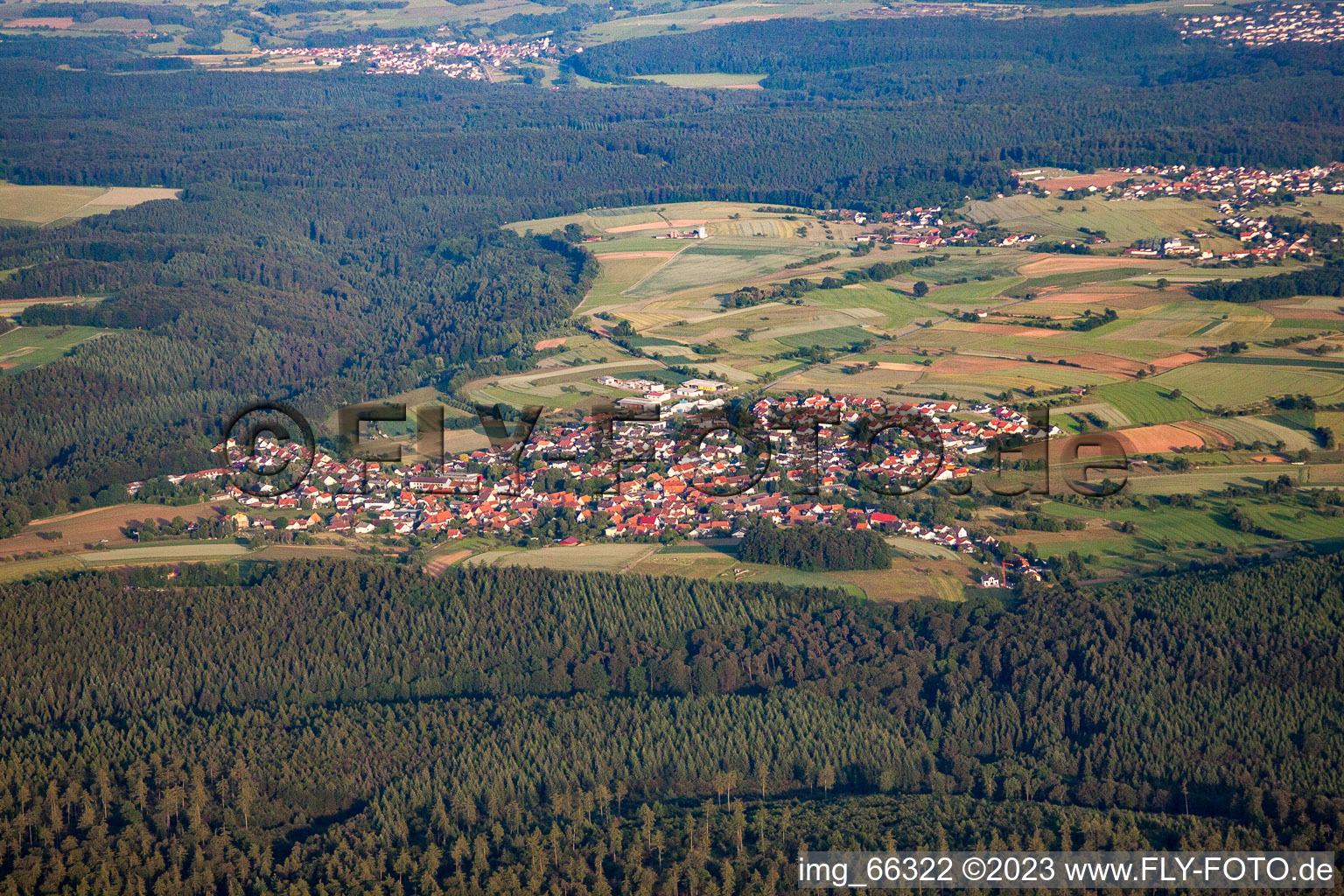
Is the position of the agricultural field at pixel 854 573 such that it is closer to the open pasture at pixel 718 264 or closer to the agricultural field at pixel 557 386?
the agricultural field at pixel 557 386

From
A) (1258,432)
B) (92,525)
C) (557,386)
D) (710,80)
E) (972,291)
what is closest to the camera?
(92,525)

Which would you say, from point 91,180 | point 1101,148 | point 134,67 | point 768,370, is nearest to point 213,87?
point 134,67

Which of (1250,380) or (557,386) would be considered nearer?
(1250,380)

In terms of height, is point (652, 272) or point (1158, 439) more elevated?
point (652, 272)

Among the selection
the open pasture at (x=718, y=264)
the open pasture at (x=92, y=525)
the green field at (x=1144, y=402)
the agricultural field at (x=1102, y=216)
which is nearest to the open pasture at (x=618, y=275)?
the open pasture at (x=718, y=264)

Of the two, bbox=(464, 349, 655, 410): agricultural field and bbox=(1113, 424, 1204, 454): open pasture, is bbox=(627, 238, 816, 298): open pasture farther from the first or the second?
bbox=(1113, 424, 1204, 454): open pasture

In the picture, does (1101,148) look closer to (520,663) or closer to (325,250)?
(325,250)

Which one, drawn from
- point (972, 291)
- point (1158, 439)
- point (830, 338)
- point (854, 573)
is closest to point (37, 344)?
point (830, 338)

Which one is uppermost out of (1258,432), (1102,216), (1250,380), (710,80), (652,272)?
(710,80)

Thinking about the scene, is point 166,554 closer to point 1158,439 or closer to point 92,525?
point 92,525
